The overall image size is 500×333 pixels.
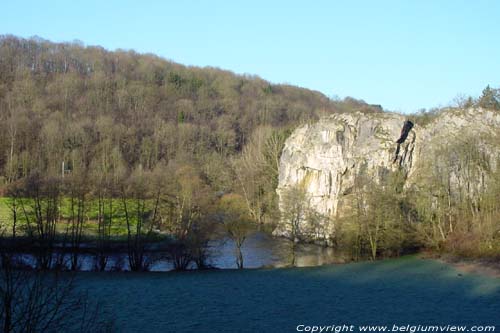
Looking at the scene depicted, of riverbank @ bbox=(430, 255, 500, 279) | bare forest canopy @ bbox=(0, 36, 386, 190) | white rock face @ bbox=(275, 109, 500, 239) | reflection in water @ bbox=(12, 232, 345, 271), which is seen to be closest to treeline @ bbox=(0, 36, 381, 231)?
bare forest canopy @ bbox=(0, 36, 386, 190)

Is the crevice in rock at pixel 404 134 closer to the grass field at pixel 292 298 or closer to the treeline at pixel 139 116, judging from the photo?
the treeline at pixel 139 116

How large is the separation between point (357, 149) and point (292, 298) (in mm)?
24034

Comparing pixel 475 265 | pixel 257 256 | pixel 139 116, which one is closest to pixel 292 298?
pixel 257 256

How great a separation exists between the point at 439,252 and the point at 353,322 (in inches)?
731

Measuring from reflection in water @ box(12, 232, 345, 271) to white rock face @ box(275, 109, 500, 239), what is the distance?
292 cm

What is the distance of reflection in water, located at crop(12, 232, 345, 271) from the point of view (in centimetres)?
2877

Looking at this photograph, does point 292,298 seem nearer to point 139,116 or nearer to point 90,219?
point 90,219

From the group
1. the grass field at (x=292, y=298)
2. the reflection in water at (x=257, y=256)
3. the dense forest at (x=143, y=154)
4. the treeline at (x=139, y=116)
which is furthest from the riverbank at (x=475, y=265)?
the treeline at (x=139, y=116)

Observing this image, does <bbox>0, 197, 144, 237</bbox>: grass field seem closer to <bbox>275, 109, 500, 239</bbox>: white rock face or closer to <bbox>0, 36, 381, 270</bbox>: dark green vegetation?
<bbox>0, 36, 381, 270</bbox>: dark green vegetation

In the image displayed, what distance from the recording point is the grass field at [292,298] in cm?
1673

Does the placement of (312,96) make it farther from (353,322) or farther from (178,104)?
(353,322)

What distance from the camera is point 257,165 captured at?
187 ft

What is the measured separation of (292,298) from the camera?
20.6m

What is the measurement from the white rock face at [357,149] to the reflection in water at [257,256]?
292 centimetres
